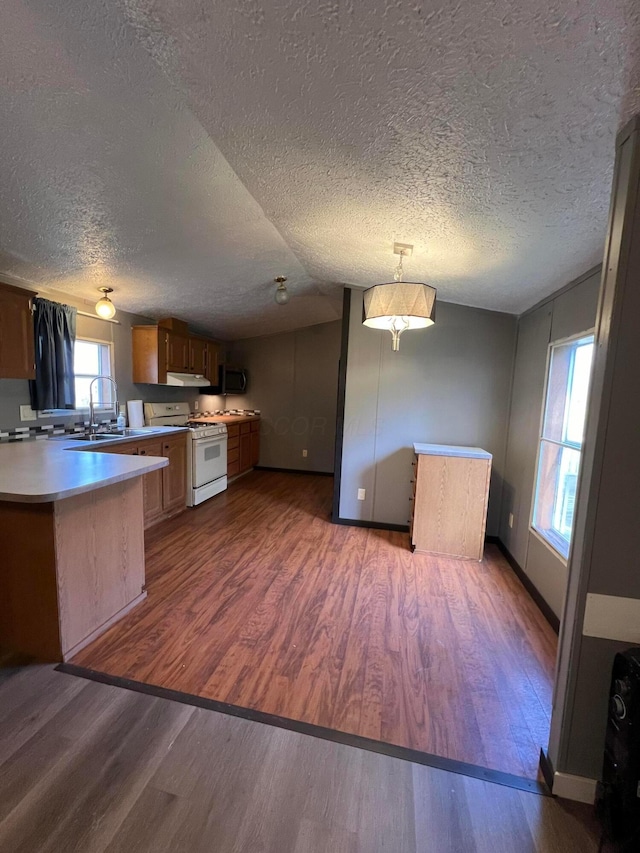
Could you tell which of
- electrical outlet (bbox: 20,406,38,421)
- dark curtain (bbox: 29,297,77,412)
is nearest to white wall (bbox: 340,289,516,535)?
dark curtain (bbox: 29,297,77,412)

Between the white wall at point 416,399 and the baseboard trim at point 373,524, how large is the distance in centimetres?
4

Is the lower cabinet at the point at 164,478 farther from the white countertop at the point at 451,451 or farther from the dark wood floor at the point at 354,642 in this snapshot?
the white countertop at the point at 451,451

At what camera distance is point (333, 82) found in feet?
3.56

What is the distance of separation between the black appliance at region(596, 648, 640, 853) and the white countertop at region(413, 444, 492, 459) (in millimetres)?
1942

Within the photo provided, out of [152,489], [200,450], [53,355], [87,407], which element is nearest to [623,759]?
[152,489]

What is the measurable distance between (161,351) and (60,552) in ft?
9.23

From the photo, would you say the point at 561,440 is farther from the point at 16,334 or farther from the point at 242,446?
the point at 242,446

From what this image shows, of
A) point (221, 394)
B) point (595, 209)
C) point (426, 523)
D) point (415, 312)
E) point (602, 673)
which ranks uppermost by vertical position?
point (595, 209)

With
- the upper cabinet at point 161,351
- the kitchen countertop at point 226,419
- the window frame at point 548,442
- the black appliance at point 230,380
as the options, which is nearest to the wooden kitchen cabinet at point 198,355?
the upper cabinet at point 161,351

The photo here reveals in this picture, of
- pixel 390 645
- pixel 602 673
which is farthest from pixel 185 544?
pixel 602 673

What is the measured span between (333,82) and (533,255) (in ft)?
4.80

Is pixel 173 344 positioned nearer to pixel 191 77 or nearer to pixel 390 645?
pixel 191 77

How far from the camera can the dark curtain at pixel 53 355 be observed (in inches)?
112

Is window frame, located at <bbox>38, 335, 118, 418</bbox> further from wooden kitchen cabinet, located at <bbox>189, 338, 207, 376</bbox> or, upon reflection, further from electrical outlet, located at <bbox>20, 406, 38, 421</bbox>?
wooden kitchen cabinet, located at <bbox>189, 338, 207, 376</bbox>
